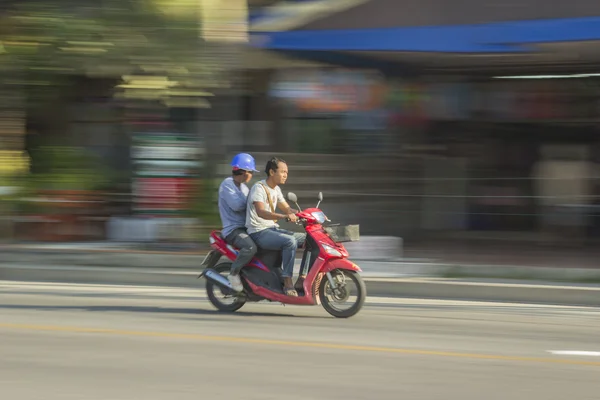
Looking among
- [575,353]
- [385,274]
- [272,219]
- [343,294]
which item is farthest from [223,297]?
[575,353]

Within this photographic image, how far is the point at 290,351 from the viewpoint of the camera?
324 inches

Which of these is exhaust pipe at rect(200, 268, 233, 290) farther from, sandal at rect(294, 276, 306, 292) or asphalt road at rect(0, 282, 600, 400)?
sandal at rect(294, 276, 306, 292)

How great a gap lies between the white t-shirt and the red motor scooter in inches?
11.5

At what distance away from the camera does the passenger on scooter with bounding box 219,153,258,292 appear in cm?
1027

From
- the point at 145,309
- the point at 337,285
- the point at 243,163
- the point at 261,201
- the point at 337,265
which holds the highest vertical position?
the point at 243,163

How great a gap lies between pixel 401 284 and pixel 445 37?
4.02 meters

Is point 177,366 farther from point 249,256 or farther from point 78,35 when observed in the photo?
point 78,35

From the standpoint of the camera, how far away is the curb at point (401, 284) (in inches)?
471

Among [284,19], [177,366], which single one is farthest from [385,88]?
[177,366]

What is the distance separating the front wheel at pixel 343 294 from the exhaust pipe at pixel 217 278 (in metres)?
1.01

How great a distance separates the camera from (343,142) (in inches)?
679

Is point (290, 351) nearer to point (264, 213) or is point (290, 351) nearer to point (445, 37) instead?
point (264, 213)

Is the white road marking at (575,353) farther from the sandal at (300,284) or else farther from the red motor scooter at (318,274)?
the sandal at (300,284)

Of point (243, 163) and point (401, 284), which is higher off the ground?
point (243, 163)
